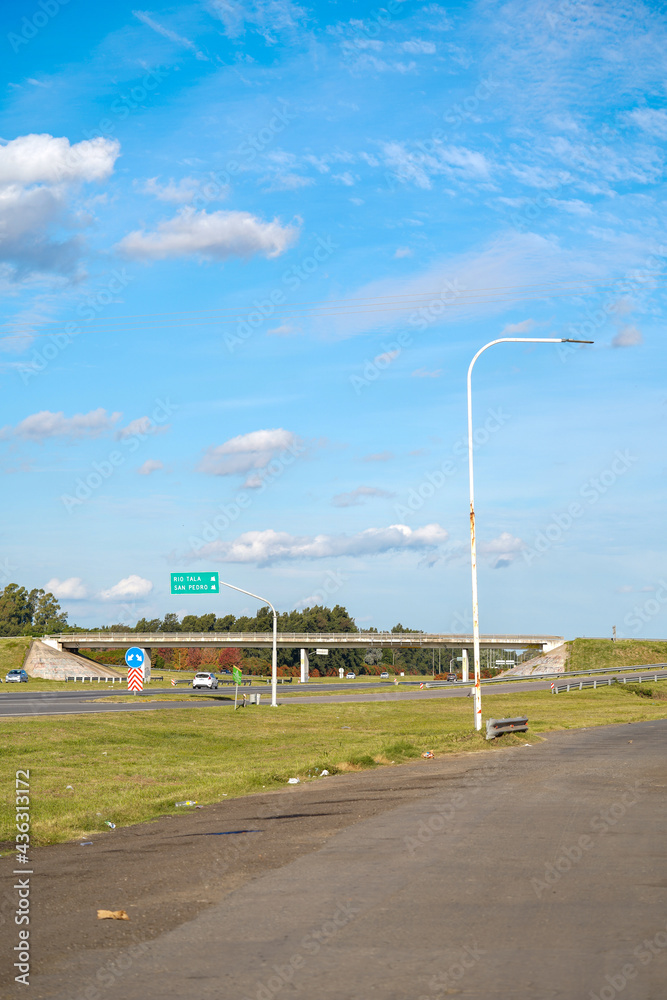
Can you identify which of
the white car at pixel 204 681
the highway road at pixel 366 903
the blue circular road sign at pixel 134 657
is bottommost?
the white car at pixel 204 681

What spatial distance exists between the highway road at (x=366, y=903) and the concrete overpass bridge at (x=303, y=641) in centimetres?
9631

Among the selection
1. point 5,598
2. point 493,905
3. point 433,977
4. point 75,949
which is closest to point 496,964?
point 433,977

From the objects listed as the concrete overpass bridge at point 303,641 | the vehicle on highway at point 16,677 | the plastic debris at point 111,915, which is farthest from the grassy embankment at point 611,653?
the plastic debris at point 111,915

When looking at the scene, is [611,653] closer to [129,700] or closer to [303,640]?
[303,640]

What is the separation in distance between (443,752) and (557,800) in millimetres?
8101

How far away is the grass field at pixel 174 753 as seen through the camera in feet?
49.5

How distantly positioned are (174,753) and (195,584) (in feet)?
156

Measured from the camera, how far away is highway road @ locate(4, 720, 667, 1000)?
5969 millimetres

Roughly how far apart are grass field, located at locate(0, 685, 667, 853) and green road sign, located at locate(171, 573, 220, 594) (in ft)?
86.1

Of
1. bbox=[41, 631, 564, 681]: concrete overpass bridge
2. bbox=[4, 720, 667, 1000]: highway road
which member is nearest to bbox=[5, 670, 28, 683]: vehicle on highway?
bbox=[41, 631, 564, 681]: concrete overpass bridge

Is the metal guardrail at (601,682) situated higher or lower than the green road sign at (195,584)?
lower

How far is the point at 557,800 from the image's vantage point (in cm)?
1441

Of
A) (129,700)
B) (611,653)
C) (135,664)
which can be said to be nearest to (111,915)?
(135,664)

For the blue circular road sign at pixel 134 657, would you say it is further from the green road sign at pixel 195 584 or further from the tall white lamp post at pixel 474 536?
the green road sign at pixel 195 584
